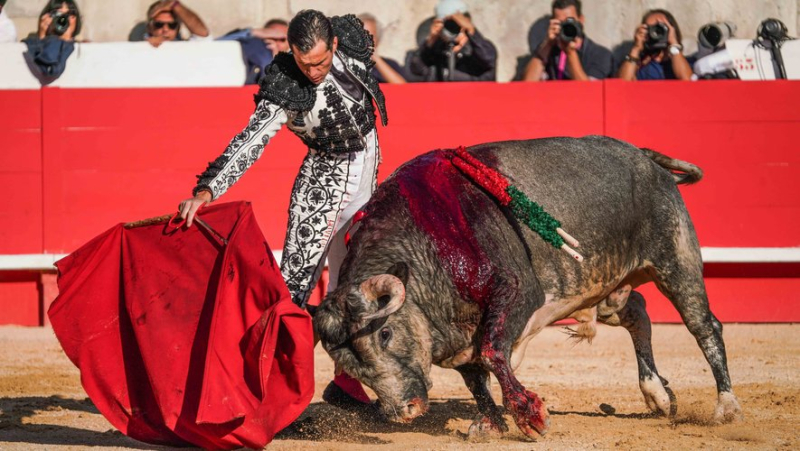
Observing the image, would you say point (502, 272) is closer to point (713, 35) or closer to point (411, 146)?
point (411, 146)

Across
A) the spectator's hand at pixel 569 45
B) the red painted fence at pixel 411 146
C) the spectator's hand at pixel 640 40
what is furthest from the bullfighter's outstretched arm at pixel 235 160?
the spectator's hand at pixel 640 40

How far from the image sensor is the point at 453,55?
257 inches

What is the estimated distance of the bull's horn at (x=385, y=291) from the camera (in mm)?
3223

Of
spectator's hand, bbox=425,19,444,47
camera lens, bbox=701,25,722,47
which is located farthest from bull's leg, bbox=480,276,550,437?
camera lens, bbox=701,25,722,47

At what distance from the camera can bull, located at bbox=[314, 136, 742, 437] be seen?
3328mm

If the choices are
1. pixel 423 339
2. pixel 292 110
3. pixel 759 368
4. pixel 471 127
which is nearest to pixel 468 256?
pixel 423 339

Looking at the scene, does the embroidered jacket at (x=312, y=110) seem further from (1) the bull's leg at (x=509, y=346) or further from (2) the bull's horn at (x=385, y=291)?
(1) the bull's leg at (x=509, y=346)

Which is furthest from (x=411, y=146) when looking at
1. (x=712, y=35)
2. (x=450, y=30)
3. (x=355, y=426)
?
(x=355, y=426)

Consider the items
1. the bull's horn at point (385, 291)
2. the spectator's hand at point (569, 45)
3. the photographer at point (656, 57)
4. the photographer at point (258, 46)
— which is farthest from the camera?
the photographer at point (656, 57)

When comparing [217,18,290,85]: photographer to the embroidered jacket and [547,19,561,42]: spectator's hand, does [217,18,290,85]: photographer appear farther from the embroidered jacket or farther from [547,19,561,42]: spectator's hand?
the embroidered jacket

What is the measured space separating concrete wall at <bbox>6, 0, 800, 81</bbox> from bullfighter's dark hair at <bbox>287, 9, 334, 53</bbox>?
4808mm

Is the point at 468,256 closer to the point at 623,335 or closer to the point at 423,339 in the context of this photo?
the point at 423,339

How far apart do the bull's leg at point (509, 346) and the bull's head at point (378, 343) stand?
229mm

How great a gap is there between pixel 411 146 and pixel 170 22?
1.71m
